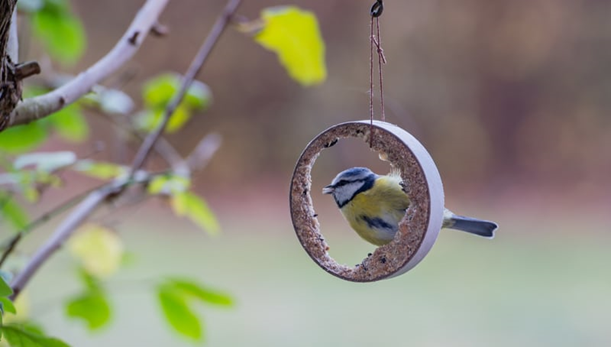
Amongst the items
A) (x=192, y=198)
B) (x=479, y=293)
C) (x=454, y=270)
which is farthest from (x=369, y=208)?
(x=454, y=270)

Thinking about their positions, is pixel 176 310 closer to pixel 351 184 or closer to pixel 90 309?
pixel 90 309

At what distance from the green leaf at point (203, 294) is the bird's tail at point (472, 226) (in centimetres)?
29

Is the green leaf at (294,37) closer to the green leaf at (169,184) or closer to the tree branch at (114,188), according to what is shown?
the tree branch at (114,188)

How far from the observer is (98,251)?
111cm

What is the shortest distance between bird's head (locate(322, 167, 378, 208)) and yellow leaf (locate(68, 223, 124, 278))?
39cm

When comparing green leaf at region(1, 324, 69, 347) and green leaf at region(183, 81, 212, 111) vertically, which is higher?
green leaf at region(183, 81, 212, 111)

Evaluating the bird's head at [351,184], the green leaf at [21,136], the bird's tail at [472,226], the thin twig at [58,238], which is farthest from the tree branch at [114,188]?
the bird's tail at [472,226]

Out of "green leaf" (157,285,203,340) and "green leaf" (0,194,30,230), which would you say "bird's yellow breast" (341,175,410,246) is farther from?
"green leaf" (0,194,30,230)

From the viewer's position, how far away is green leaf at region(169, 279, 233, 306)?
792 mm

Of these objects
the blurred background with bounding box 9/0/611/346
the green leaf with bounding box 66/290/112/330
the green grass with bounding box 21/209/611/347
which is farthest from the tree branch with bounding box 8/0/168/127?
the blurred background with bounding box 9/0/611/346

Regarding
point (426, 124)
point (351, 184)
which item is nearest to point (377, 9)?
point (351, 184)

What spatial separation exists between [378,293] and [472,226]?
274 cm

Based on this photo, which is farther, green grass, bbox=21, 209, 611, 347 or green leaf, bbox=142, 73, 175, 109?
green grass, bbox=21, 209, 611, 347

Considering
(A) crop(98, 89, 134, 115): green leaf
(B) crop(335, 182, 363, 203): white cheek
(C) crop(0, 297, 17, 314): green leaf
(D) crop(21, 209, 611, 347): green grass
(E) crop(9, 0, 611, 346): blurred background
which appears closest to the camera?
(C) crop(0, 297, 17, 314): green leaf
